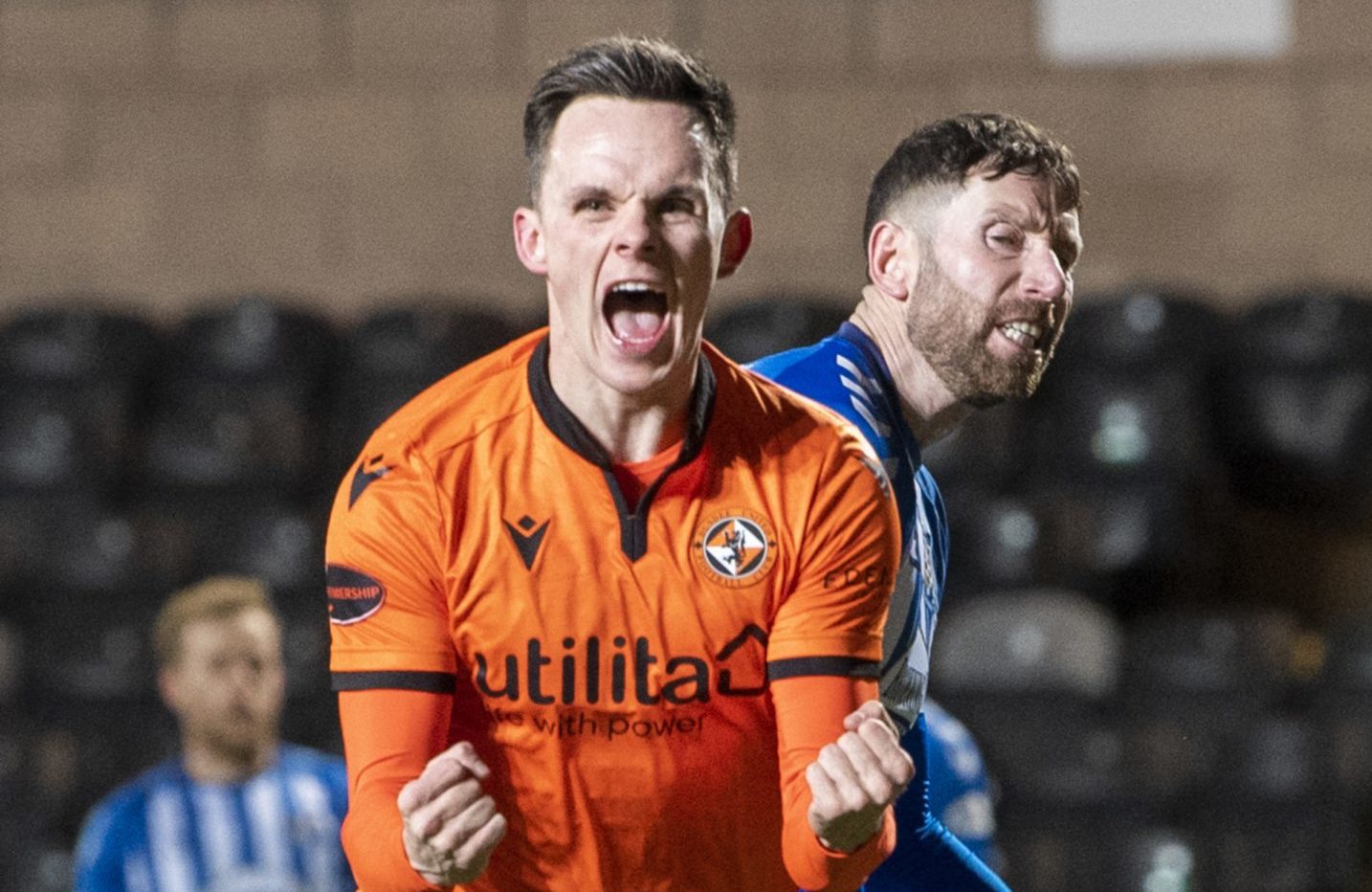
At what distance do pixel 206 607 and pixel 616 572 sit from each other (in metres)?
3.01

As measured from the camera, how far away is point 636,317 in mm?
2348

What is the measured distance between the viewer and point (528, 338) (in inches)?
99.2

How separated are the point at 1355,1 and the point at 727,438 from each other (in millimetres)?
A: 5531

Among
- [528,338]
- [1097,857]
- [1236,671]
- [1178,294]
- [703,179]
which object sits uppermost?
[703,179]

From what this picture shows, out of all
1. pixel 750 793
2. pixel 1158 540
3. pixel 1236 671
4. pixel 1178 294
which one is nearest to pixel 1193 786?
pixel 1236 671

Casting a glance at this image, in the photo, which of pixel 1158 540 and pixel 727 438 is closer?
pixel 727 438

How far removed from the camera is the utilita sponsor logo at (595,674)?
7.63ft

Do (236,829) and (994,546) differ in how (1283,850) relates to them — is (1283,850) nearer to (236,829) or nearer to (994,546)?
(994,546)

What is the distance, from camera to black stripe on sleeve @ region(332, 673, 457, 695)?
2.29 metres

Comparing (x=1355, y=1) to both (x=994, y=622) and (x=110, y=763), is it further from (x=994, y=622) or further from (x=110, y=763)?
(x=110, y=763)

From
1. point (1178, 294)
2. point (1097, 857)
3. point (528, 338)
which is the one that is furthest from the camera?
point (1178, 294)

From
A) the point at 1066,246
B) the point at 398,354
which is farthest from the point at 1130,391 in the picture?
the point at 1066,246

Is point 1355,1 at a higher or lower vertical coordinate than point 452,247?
higher

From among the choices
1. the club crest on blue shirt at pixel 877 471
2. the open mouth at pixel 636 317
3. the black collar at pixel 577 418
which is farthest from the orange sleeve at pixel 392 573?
the club crest on blue shirt at pixel 877 471
